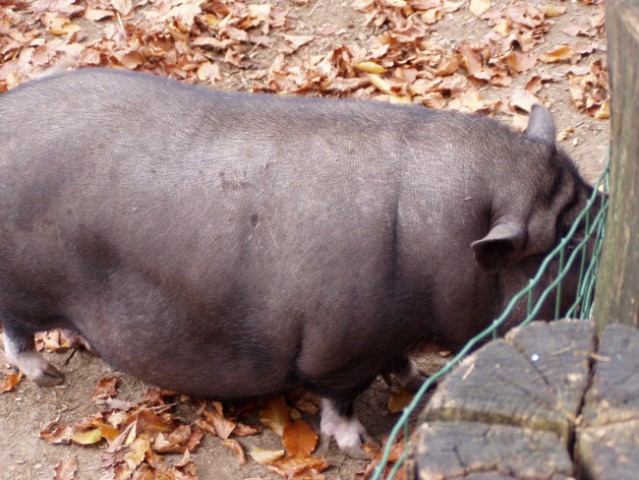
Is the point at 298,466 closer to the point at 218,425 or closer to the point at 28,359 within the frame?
the point at 218,425

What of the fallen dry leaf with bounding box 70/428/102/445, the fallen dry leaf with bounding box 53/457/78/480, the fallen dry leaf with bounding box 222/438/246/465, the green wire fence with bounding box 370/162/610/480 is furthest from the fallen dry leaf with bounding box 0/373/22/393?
the green wire fence with bounding box 370/162/610/480

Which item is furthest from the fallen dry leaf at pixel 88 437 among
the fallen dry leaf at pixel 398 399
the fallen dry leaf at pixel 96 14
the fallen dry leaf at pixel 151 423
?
the fallen dry leaf at pixel 96 14

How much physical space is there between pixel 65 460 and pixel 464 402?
306 cm

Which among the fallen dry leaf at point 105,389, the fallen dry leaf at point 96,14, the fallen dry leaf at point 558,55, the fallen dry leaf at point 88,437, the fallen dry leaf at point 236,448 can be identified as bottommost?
the fallen dry leaf at point 88,437

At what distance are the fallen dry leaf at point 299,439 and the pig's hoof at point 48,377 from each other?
4.18ft

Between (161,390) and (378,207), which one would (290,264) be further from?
(161,390)

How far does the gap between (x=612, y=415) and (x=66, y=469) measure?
3.22 meters

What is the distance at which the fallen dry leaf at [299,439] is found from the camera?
4.75 m

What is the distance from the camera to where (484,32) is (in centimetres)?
722

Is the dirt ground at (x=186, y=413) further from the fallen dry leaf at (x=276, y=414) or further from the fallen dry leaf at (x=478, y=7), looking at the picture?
the fallen dry leaf at (x=478, y=7)

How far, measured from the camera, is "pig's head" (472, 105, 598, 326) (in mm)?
4000

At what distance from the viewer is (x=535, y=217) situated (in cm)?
405

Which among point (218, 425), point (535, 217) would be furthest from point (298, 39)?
point (535, 217)

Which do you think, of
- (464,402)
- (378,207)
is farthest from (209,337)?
(464,402)
